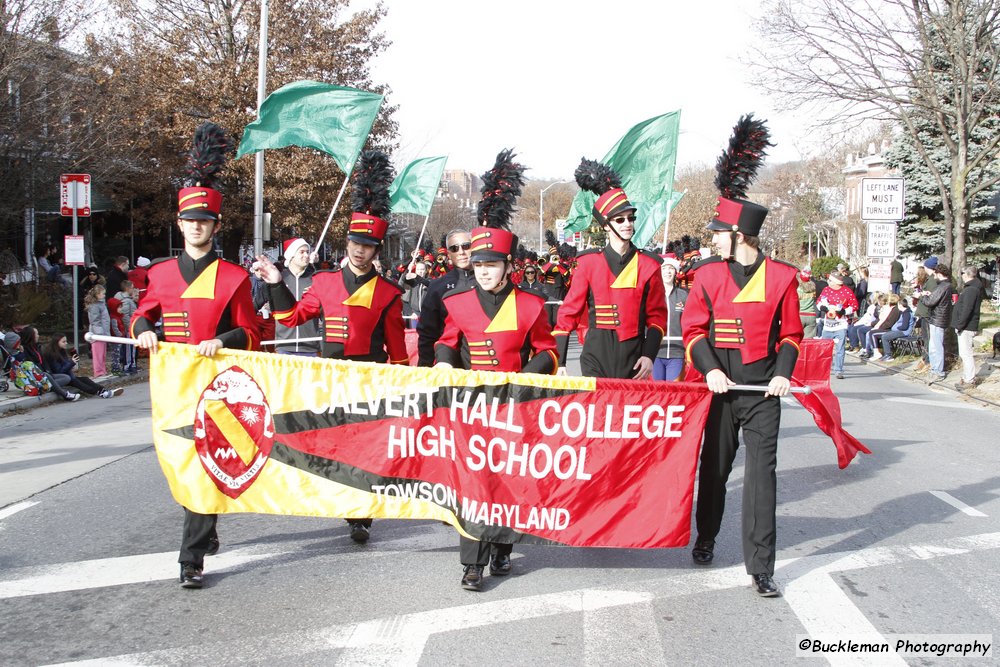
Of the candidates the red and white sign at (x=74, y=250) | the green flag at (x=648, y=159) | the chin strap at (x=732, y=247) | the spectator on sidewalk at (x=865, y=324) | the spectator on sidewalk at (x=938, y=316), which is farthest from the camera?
the spectator on sidewalk at (x=865, y=324)

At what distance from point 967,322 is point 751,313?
466 inches

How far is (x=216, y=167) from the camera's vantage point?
602 centimetres

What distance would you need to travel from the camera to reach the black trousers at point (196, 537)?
5.41m

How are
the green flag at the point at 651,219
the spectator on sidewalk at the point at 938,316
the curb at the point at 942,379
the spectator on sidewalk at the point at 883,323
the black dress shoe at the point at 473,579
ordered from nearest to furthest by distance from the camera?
the black dress shoe at the point at 473,579, the curb at the point at 942,379, the green flag at the point at 651,219, the spectator on sidewalk at the point at 938,316, the spectator on sidewalk at the point at 883,323

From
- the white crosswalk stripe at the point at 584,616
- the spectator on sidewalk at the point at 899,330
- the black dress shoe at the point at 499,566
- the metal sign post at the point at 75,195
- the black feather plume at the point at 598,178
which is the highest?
the metal sign post at the point at 75,195

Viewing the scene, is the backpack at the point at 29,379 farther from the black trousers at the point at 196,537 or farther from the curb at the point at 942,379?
the curb at the point at 942,379

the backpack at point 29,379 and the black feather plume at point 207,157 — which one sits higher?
the black feather plume at point 207,157

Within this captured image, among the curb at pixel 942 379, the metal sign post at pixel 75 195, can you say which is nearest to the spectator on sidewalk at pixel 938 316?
the curb at pixel 942 379

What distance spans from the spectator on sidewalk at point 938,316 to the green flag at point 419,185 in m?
8.76

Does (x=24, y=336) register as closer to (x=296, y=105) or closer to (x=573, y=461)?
(x=296, y=105)

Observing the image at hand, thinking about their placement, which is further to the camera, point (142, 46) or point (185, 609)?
point (142, 46)

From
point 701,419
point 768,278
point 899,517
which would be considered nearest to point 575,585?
point 701,419

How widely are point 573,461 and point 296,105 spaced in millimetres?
6258

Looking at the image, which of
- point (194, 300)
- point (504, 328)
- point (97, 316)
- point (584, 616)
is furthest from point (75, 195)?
point (584, 616)
